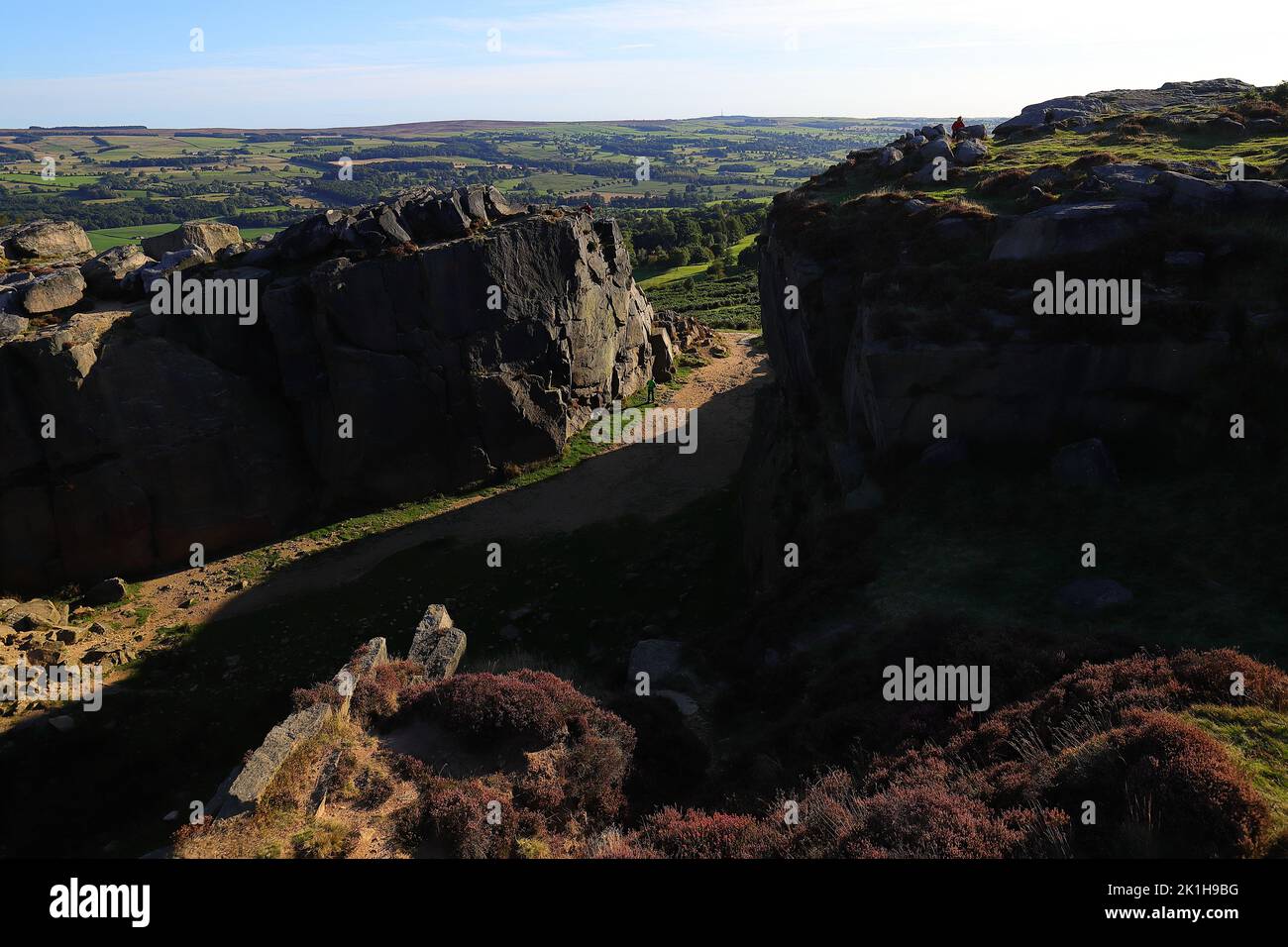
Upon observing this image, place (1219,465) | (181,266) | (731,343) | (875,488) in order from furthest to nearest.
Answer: (731,343) < (181,266) < (875,488) < (1219,465)

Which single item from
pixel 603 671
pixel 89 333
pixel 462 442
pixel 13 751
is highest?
pixel 89 333

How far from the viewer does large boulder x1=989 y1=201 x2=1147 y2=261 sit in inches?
931

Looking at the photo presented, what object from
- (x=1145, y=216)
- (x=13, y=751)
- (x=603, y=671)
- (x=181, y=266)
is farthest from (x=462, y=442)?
(x=1145, y=216)

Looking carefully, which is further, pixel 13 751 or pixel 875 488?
pixel 875 488

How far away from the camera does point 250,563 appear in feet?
105

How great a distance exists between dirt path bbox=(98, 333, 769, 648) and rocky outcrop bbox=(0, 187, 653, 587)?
92.3 inches

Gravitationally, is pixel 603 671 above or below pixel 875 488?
below

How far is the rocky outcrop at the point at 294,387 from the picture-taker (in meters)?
30.5

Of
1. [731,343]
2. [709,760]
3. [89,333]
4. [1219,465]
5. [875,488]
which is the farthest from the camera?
[731,343]

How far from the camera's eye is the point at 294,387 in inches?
1364

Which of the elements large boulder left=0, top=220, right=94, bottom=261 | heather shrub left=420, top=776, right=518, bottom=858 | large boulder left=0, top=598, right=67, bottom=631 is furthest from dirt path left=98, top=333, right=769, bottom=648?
large boulder left=0, top=220, right=94, bottom=261

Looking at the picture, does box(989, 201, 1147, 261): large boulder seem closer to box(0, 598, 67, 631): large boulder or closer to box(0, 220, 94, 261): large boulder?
box(0, 598, 67, 631): large boulder

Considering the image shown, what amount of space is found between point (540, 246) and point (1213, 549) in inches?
1219

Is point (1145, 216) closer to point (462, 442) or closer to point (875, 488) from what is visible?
point (875, 488)
